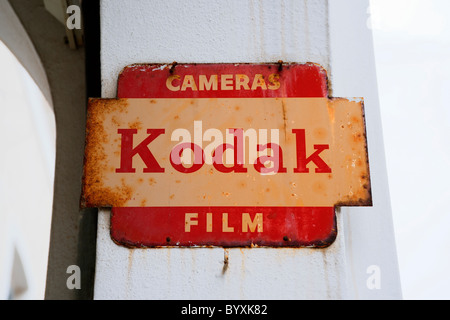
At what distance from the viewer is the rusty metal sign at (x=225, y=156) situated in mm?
1245

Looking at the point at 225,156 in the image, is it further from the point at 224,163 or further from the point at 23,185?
the point at 23,185

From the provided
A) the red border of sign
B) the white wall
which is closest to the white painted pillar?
the red border of sign

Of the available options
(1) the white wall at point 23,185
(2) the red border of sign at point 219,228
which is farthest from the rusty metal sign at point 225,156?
(1) the white wall at point 23,185

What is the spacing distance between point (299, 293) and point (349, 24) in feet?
2.97

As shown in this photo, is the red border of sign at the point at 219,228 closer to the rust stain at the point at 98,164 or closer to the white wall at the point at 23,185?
the rust stain at the point at 98,164

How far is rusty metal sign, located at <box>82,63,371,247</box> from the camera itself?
1245mm

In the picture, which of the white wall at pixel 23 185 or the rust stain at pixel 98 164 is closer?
the rust stain at pixel 98 164

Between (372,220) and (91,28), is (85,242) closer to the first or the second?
(91,28)

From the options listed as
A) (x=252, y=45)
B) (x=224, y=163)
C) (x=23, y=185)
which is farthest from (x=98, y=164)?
(x=23, y=185)

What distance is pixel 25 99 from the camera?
11.7 feet

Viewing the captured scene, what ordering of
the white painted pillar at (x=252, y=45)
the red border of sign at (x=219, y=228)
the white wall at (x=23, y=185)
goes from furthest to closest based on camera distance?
the white wall at (x=23, y=185), the white painted pillar at (x=252, y=45), the red border of sign at (x=219, y=228)

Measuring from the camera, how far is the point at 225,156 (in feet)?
4.24

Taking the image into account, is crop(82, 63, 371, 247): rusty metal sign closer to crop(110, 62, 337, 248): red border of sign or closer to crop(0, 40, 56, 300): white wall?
crop(110, 62, 337, 248): red border of sign
